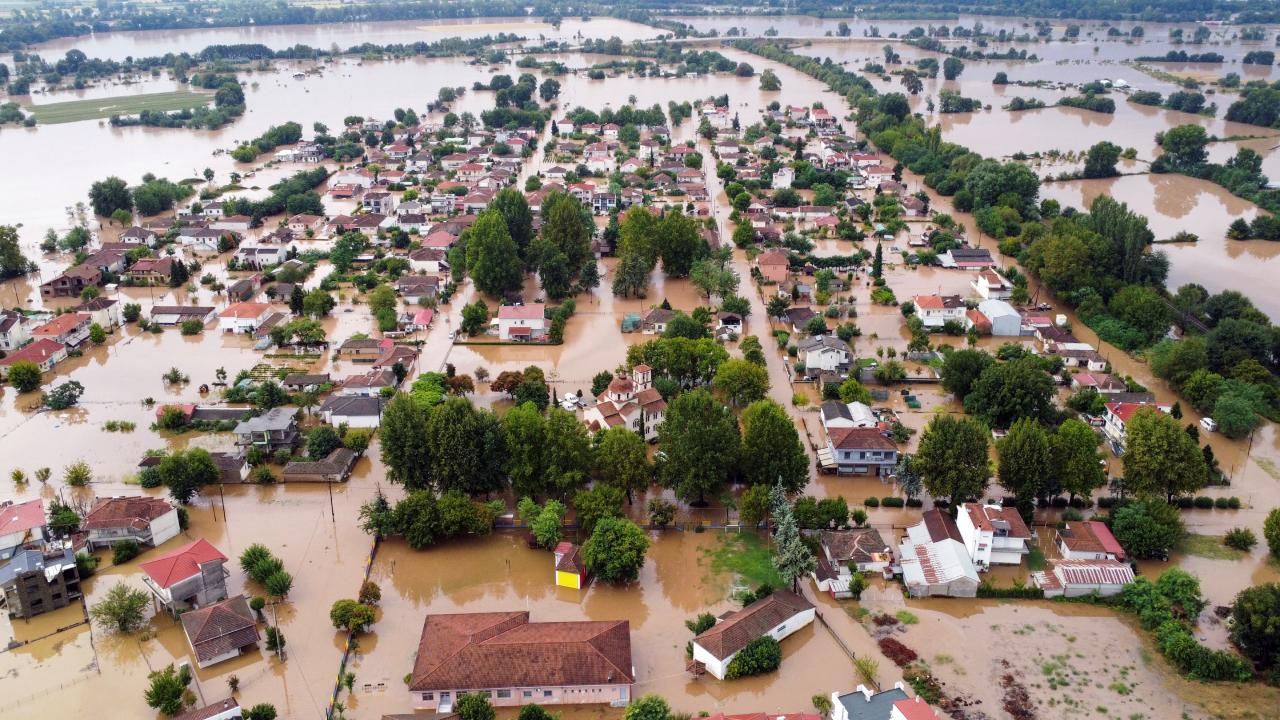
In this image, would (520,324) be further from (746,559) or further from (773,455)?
(746,559)

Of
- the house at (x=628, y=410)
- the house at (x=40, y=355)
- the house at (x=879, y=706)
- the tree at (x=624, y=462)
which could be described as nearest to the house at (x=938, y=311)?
the house at (x=628, y=410)

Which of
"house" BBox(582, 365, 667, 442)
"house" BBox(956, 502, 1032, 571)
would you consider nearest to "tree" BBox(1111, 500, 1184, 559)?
"house" BBox(956, 502, 1032, 571)

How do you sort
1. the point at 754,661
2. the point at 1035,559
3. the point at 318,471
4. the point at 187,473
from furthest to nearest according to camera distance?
the point at 318,471 → the point at 187,473 → the point at 1035,559 → the point at 754,661

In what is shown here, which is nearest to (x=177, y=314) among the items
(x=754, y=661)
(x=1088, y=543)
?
(x=754, y=661)

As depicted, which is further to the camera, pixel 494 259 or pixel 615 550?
pixel 494 259

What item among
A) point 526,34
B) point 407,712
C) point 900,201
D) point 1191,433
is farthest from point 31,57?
point 1191,433
